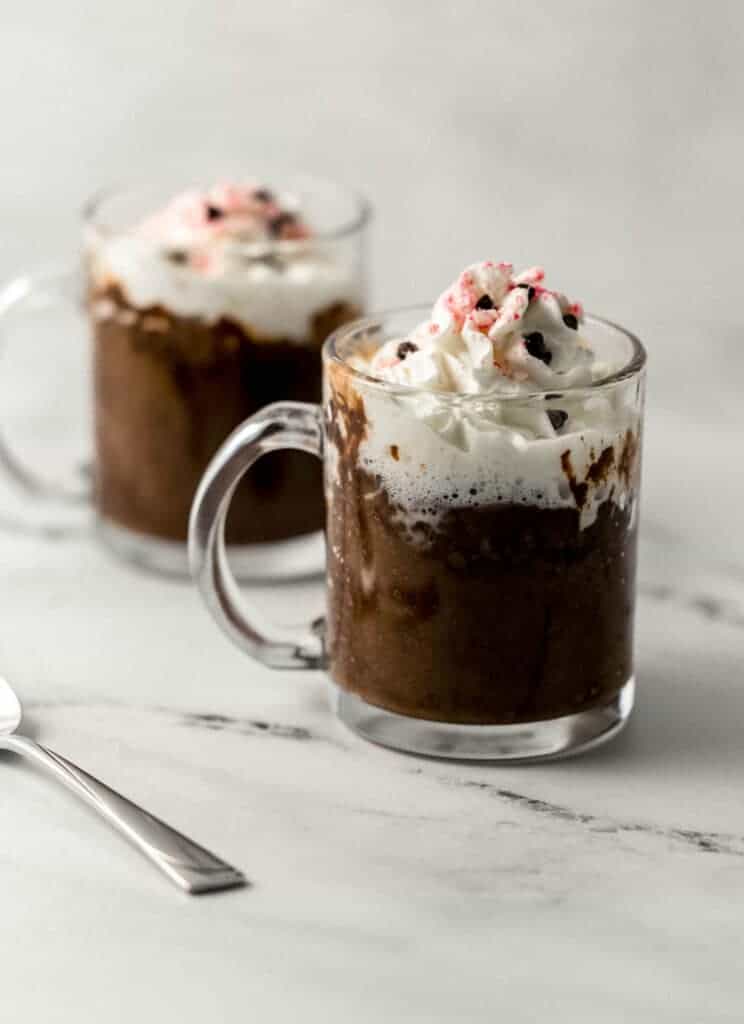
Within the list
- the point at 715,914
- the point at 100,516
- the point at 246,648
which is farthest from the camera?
the point at 100,516

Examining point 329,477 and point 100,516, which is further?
point 100,516

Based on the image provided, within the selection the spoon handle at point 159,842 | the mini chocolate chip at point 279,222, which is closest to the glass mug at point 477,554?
the spoon handle at point 159,842

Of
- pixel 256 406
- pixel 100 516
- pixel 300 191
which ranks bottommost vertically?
pixel 100 516

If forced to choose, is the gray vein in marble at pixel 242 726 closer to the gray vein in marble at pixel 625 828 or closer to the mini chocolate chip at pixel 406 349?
the gray vein in marble at pixel 625 828

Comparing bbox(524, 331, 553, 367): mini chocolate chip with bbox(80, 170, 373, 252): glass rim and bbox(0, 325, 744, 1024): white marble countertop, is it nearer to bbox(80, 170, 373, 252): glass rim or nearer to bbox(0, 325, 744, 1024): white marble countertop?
bbox(0, 325, 744, 1024): white marble countertop

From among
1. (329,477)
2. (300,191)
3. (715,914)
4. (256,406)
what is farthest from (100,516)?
(715,914)

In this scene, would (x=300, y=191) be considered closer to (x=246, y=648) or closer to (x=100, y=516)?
(x=100, y=516)

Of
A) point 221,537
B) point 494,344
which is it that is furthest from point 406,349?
point 221,537
